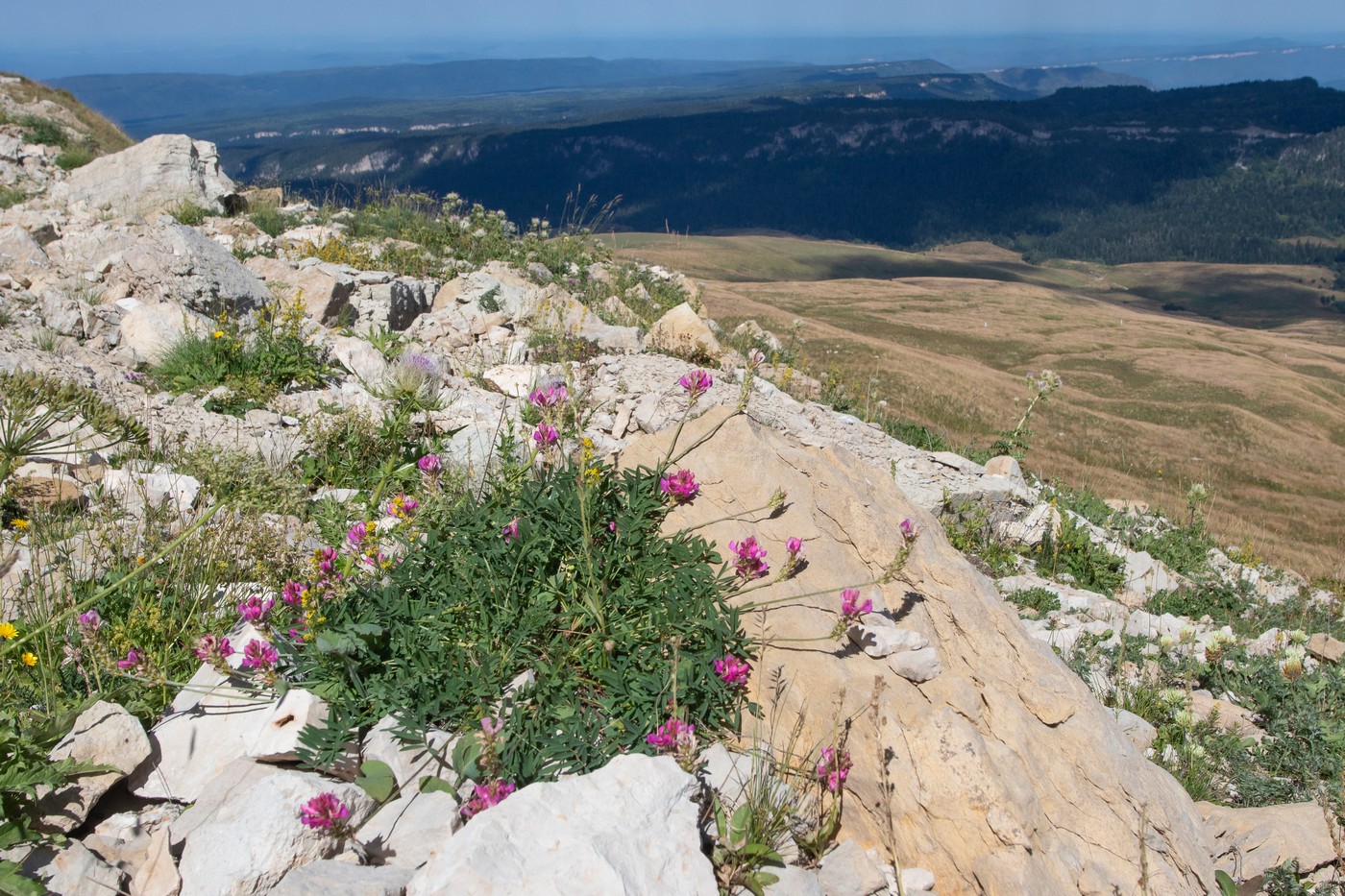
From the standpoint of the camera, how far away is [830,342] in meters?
40.2

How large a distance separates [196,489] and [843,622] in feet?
13.1

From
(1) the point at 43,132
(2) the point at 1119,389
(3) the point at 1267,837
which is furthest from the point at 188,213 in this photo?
(2) the point at 1119,389

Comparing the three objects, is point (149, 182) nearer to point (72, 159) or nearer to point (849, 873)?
point (72, 159)

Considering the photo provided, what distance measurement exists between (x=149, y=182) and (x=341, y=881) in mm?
14972

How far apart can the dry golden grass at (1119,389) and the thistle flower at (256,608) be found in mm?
14461

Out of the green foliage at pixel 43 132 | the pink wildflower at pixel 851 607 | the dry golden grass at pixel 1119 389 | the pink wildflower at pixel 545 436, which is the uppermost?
the green foliage at pixel 43 132

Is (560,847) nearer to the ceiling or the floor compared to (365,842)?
nearer to the ceiling

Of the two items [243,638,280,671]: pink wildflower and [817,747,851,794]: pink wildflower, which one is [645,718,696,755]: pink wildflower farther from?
[243,638,280,671]: pink wildflower

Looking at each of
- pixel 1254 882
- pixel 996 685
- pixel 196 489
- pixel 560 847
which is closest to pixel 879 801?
pixel 996 685

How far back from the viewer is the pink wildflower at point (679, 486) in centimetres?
411

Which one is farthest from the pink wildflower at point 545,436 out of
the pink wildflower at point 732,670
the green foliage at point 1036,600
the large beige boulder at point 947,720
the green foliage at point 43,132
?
the green foliage at point 43,132

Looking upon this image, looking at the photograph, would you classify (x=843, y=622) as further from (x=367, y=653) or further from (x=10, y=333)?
(x=10, y=333)

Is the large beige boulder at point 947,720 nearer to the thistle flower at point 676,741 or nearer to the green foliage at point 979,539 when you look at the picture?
the thistle flower at point 676,741

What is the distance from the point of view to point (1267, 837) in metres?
3.85
